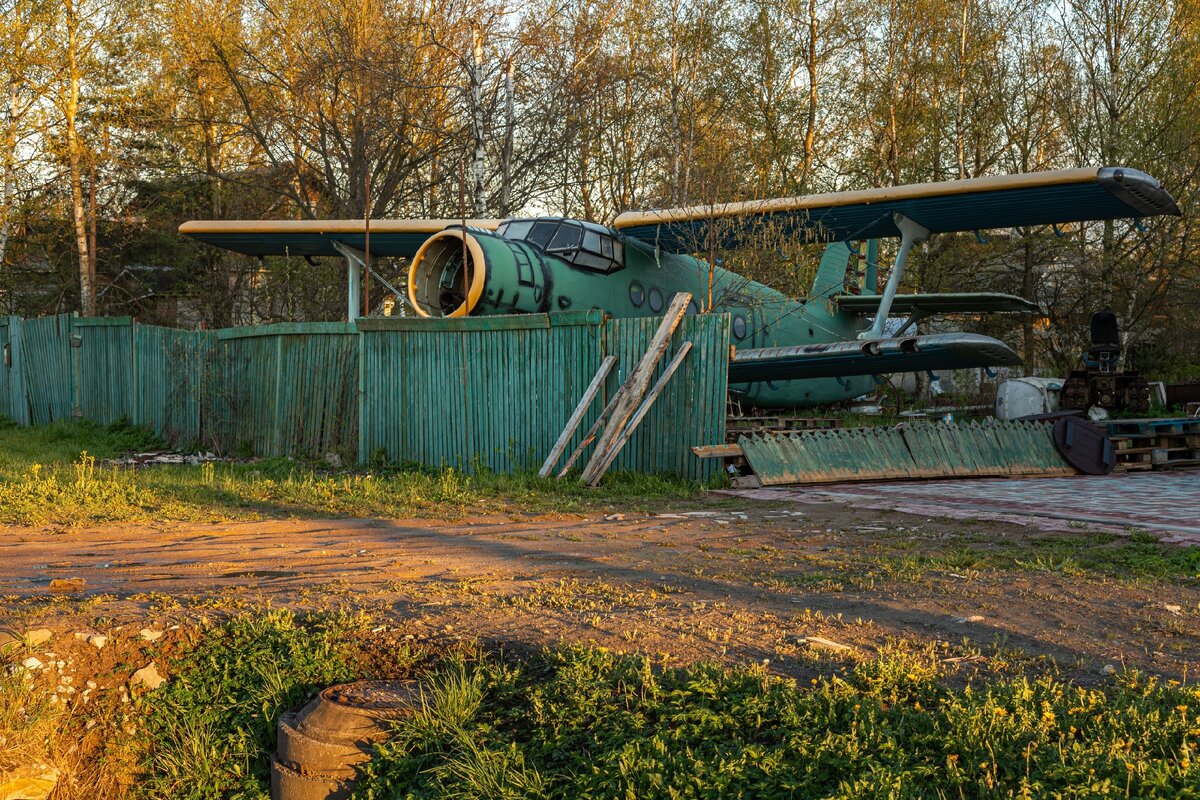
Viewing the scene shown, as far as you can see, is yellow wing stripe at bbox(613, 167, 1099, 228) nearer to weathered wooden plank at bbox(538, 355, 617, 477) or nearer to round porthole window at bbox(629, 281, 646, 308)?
round porthole window at bbox(629, 281, 646, 308)

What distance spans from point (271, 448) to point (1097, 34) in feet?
73.7

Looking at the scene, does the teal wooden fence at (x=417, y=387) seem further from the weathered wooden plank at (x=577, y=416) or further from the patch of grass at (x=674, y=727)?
the patch of grass at (x=674, y=727)

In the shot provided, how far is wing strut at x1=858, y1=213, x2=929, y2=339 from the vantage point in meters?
14.3

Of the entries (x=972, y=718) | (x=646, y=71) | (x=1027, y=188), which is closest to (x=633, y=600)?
(x=972, y=718)

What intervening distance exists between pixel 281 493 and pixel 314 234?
8.53 metres

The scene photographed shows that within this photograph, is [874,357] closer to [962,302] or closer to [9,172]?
[962,302]

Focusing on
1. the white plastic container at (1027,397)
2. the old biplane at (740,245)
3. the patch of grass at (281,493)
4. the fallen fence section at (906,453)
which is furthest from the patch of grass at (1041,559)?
the white plastic container at (1027,397)

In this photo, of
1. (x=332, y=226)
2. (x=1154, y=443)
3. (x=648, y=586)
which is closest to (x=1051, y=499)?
(x=1154, y=443)

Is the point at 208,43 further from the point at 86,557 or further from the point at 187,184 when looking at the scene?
the point at 86,557

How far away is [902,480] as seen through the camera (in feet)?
37.9

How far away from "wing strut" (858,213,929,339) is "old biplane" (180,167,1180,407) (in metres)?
0.03

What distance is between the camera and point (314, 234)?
17.1m

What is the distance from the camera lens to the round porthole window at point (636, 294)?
15133 mm

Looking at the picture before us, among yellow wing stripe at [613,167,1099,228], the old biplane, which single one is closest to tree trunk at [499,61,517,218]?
the old biplane
